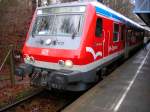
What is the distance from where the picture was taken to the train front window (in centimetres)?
833

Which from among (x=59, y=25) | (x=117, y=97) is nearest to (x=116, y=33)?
(x=59, y=25)

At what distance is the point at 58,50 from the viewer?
8.12 metres

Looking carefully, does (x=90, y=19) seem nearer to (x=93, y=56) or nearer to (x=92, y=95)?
(x=93, y=56)

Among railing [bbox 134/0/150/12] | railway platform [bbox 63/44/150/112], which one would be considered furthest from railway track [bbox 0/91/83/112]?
railing [bbox 134/0/150/12]

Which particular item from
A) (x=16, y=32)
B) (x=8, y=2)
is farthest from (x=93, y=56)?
(x=16, y=32)

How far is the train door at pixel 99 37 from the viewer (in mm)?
8641

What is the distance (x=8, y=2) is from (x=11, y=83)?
610 cm

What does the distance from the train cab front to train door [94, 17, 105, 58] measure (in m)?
0.72

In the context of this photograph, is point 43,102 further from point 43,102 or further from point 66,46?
point 66,46

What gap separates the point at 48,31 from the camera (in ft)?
29.0

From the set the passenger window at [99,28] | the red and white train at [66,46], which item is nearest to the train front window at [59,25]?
the red and white train at [66,46]

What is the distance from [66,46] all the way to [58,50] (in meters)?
0.28

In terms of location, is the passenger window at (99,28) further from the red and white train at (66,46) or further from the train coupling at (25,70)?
the train coupling at (25,70)

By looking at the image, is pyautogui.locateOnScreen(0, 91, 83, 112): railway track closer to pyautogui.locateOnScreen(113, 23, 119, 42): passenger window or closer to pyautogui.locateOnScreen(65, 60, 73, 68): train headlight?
pyautogui.locateOnScreen(65, 60, 73, 68): train headlight
